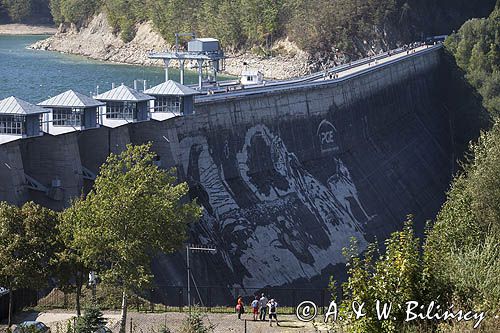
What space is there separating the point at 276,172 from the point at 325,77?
17.0m

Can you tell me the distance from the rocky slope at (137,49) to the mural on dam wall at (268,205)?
58145mm

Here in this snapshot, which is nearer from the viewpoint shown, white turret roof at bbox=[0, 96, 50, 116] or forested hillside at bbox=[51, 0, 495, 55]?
white turret roof at bbox=[0, 96, 50, 116]

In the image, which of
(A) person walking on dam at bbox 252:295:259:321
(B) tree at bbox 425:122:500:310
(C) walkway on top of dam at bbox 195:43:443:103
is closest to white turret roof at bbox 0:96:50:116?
(A) person walking on dam at bbox 252:295:259:321

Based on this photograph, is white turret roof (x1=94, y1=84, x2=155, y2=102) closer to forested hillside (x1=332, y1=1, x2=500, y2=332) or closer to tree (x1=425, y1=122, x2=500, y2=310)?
tree (x1=425, y1=122, x2=500, y2=310)

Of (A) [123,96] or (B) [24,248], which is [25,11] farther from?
(B) [24,248]

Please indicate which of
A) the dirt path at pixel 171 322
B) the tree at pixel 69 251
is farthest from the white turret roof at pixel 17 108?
the dirt path at pixel 171 322

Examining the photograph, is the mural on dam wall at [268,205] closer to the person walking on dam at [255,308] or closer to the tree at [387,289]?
the person walking on dam at [255,308]

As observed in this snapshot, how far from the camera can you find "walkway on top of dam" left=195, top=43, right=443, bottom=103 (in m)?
60.3

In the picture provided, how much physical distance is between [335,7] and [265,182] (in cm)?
6848

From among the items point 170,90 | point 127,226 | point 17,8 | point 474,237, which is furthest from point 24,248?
point 17,8

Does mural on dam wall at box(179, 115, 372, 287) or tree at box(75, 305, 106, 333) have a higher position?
tree at box(75, 305, 106, 333)

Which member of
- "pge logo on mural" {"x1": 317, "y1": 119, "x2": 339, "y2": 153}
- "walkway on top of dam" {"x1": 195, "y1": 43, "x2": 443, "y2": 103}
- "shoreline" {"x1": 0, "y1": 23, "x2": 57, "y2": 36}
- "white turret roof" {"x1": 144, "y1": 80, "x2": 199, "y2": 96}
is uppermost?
"white turret roof" {"x1": 144, "y1": 80, "x2": 199, "y2": 96}

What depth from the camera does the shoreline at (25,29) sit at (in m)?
190

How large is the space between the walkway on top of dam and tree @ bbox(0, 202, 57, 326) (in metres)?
21.5
